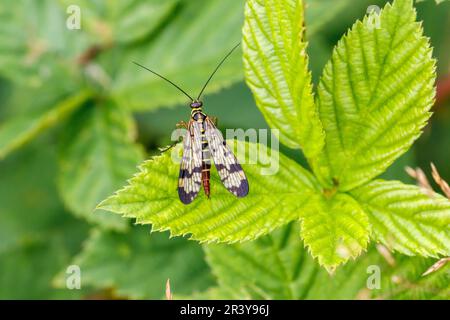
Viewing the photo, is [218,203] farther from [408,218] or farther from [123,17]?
[123,17]

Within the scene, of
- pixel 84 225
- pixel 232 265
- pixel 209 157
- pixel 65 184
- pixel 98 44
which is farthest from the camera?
pixel 84 225

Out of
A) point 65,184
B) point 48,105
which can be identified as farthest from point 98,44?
point 65,184

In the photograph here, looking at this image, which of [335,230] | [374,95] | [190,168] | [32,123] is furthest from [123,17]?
[335,230]

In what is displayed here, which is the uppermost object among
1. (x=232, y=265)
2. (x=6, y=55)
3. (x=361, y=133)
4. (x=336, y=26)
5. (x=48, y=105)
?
(x=336, y=26)

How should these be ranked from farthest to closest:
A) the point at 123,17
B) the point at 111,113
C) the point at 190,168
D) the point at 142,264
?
the point at 123,17 → the point at 111,113 → the point at 142,264 → the point at 190,168

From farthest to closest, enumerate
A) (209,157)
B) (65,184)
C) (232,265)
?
(65,184), (232,265), (209,157)

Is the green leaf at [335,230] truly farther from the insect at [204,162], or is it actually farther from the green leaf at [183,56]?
the green leaf at [183,56]

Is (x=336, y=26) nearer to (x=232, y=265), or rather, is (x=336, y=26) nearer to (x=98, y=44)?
(x=98, y=44)
